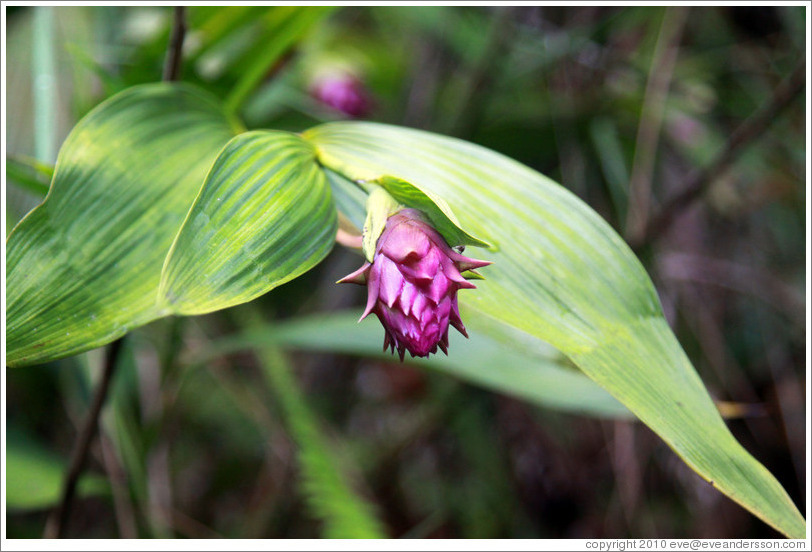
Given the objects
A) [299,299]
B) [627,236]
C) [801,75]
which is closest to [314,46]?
[299,299]

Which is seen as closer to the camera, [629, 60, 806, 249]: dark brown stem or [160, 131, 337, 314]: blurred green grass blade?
[160, 131, 337, 314]: blurred green grass blade

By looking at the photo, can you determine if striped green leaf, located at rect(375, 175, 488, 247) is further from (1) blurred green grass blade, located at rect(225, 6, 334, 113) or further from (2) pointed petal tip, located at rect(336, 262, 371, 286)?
(1) blurred green grass blade, located at rect(225, 6, 334, 113)

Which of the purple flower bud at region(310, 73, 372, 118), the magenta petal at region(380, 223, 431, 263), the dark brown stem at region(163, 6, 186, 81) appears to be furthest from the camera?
the purple flower bud at region(310, 73, 372, 118)

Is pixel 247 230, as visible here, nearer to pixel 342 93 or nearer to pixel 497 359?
pixel 497 359

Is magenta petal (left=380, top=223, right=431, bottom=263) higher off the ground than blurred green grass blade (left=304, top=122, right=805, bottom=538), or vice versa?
magenta petal (left=380, top=223, right=431, bottom=263)

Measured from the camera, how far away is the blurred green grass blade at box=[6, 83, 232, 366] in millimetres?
303

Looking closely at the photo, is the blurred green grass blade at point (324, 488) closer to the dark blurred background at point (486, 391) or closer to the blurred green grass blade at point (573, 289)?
the dark blurred background at point (486, 391)

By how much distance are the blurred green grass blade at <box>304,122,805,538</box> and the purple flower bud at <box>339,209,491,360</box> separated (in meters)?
0.05

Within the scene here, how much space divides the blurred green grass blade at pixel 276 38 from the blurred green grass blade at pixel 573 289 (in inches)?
5.0

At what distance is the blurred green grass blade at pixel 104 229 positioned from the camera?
303mm

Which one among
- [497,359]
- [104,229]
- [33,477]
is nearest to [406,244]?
[104,229]

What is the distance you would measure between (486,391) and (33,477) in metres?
0.65

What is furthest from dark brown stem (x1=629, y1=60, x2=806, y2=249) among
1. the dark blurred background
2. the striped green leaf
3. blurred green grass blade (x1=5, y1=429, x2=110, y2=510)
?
blurred green grass blade (x1=5, y1=429, x2=110, y2=510)

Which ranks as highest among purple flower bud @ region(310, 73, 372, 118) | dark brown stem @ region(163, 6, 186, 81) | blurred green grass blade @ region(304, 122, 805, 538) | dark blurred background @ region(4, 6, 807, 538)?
dark brown stem @ region(163, 6, 186, 81)
